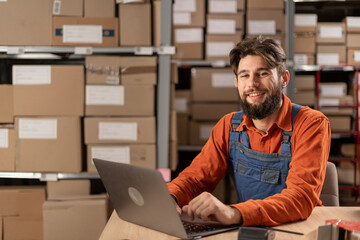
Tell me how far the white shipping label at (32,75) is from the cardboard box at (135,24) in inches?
21.9

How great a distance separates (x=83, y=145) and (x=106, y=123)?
24cm

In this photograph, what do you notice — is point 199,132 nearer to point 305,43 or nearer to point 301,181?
point 305,43

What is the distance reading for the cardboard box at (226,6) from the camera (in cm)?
364

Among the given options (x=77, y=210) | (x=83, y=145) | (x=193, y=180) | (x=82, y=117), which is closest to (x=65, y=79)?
(x=82, y=117)

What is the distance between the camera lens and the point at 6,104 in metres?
2.65

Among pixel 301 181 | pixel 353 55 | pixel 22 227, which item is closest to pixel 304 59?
pixel 353 55

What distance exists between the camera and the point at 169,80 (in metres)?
2.66

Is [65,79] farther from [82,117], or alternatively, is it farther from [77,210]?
[77,210]

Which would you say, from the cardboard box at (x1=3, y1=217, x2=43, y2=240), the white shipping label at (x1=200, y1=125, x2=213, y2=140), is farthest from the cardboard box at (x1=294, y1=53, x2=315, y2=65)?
the cardboard box at (x1=3, y1=217, x2=43, y2=240)

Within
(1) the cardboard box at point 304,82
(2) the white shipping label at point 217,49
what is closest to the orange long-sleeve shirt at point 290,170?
(2) the white shipping label at point 217,49

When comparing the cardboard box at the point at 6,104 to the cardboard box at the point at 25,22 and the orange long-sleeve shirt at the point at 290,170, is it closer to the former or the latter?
the cardboard box at the point at 25,22

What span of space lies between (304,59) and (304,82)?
232 millimetres

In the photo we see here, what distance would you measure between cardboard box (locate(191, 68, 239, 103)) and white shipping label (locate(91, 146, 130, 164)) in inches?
50.1

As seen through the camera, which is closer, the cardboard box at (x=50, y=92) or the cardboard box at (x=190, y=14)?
the cardboard box at (x=50, y=92)
